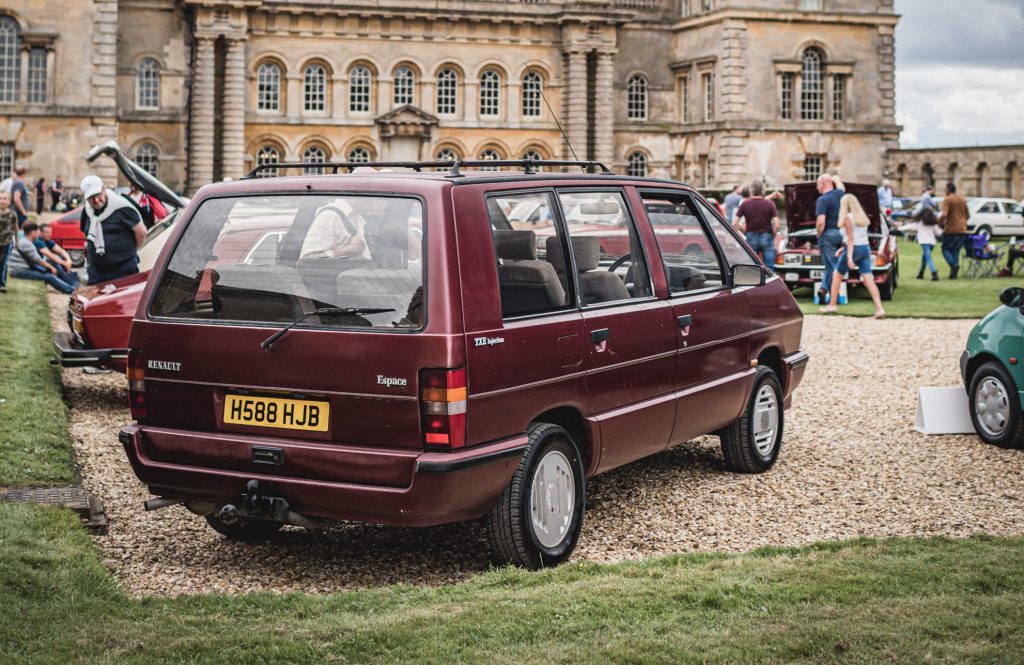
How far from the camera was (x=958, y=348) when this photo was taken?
1485cm

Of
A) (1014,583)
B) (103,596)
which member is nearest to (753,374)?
(1014,583)

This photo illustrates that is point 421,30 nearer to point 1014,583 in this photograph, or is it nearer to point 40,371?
point 40,371

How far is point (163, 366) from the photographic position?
5883 millimetres

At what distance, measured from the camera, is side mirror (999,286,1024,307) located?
8.92 m

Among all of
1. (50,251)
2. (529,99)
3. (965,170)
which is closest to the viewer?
(50,251)

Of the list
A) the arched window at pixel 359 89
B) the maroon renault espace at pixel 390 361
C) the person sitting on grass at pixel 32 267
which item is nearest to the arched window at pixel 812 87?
the arched window at pixel 359 89

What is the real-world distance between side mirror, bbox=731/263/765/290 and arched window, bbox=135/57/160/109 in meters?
50.7

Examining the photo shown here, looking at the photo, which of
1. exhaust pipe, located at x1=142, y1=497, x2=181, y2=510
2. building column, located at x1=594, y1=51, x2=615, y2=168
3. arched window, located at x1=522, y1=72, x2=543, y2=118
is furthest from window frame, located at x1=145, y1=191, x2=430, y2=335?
arched window, located at x1=522, y1=72, x2=543, y2=118

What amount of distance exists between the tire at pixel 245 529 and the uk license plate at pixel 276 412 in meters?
1.09

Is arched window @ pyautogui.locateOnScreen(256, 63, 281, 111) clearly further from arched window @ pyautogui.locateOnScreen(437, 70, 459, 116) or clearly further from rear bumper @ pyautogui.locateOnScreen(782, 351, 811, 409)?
rear bumper @ pyautogui.locateOnScreen(782, 351, 811, 409)

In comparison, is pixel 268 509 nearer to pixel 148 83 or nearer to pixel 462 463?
pixel 462 463

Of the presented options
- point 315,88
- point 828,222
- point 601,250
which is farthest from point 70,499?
point 315,88

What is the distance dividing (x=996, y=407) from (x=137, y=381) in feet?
20.9

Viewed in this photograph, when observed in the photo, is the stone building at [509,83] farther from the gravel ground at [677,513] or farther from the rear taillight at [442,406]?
the rear taillight at [442,406]
